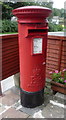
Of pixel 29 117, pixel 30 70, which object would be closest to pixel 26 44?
pixel 30 70

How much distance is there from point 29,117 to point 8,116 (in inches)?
15.2

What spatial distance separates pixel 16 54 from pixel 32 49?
125 centimetres

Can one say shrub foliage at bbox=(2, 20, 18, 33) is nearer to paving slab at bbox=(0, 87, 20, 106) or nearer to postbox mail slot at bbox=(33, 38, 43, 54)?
paving slab at bbox=(0, 87, 20, 106)

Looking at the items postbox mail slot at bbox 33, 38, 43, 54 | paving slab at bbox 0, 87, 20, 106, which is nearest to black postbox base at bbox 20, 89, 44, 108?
paving slab at bbox 0, 87, 20, 106

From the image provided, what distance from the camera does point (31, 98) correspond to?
7.10ft

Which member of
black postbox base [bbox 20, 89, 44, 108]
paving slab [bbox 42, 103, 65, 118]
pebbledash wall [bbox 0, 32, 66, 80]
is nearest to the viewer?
paving slab [bbox 42, 103, 65, 118]

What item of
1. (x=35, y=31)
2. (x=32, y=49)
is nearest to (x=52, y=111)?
(x=32, y=49)

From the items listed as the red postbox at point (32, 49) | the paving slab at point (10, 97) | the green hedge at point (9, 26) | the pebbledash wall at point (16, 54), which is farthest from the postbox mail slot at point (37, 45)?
the green hedge at point (9, 26)

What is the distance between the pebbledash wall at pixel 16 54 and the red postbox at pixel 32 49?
77 centimetres

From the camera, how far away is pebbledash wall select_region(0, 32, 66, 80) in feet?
8.66

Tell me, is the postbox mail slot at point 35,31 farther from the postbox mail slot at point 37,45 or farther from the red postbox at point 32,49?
the postbox mail slot at point 37,45

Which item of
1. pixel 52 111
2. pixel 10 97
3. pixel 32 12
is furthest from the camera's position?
pixel 10 97

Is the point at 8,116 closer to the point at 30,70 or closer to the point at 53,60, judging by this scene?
the point at 30,70

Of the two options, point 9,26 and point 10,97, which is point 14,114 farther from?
point 9,26
